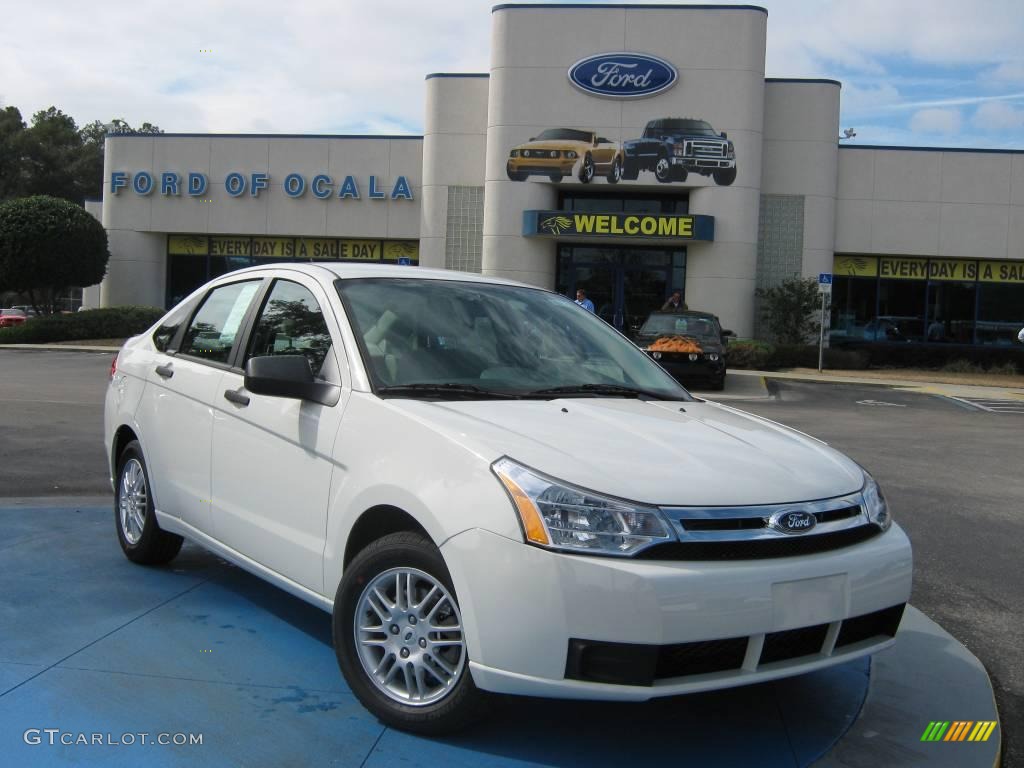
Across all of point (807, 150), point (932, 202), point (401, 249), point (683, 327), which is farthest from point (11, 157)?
point (683, 327)

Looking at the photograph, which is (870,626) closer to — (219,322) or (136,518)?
(219,322)

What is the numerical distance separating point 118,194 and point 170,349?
1232 inches

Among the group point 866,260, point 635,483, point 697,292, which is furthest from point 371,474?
point 866,260

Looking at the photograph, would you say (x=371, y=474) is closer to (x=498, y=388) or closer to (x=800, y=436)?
(x=498, y=388)

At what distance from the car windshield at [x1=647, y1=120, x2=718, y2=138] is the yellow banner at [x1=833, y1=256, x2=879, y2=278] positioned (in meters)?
6.39

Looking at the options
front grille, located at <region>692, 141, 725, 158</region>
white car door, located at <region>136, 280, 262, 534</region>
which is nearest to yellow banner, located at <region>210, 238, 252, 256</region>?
front grille, located at <region>692, 141, 725, 158</region>

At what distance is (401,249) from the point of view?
3369cm

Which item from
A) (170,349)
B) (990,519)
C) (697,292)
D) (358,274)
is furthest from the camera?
(697,292)

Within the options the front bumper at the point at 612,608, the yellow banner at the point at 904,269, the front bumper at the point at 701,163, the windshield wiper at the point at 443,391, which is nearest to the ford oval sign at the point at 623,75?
the front bumper at the point at 701,163

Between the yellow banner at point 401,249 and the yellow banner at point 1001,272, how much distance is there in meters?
18.2

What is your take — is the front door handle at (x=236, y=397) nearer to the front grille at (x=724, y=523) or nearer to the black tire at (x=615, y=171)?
the front grille at (x=724, y=523)

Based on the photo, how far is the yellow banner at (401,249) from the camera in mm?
33469

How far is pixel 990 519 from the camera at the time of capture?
7691 millimetres

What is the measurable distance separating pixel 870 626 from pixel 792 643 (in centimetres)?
42
